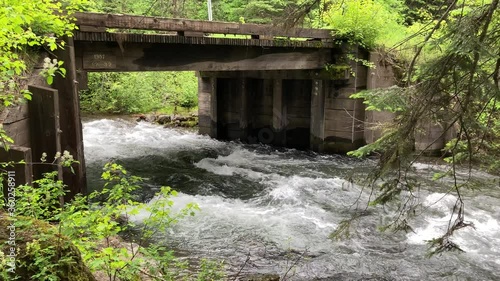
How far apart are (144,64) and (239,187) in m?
3.84

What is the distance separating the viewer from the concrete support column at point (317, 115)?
15.0m

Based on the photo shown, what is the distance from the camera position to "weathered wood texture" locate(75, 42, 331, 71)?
9.28 meters

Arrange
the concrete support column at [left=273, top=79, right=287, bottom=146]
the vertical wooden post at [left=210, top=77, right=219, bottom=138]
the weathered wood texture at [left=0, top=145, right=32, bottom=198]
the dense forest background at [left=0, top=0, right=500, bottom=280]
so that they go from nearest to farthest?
the dense forest background at [left=0, top=0, right=500, bottom=280] < the weathered wood texture at [left=0, top=145, right=32, bottom=198] < the concrete support column at [left=273, top=79, right=287, bottom=146] < the vertical wooden post at [left=210, top=77, right=219, bottom=138]

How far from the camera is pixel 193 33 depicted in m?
9.89

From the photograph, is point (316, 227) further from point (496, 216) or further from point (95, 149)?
point (95, 149)

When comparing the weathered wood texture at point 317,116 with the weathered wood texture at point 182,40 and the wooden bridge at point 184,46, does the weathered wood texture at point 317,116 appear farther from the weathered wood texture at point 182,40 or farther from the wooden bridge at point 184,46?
the weathered wood texture at point 182,40

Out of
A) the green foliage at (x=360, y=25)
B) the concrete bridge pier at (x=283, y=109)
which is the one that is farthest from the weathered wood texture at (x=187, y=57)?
the concrete bridge pier at (x=283, y=109)

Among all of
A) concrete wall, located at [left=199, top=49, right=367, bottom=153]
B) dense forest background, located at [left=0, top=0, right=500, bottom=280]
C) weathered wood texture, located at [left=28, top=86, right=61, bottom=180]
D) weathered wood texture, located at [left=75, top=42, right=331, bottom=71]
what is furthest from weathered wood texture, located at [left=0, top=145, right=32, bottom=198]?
concrete wall, located at [left=199, top=49, right=367, bottom=153]

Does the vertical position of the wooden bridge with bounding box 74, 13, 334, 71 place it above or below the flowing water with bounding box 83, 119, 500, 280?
above

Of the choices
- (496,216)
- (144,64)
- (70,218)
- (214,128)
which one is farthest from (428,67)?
(214,128)

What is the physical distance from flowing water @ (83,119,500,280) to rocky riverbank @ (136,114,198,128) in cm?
482

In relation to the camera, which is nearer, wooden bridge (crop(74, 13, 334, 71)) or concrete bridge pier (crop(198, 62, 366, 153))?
wooden bridge (crop(74, 13, 334, 71))

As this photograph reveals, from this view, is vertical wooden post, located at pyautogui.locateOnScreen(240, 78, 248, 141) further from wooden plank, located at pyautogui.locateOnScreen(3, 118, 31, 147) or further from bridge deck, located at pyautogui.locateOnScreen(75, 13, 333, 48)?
wooden plank, located at pyautogui.locateOnScreen(3, 118, 31, 147)

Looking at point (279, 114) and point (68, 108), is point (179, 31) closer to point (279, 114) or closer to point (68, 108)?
point (68, 108)
